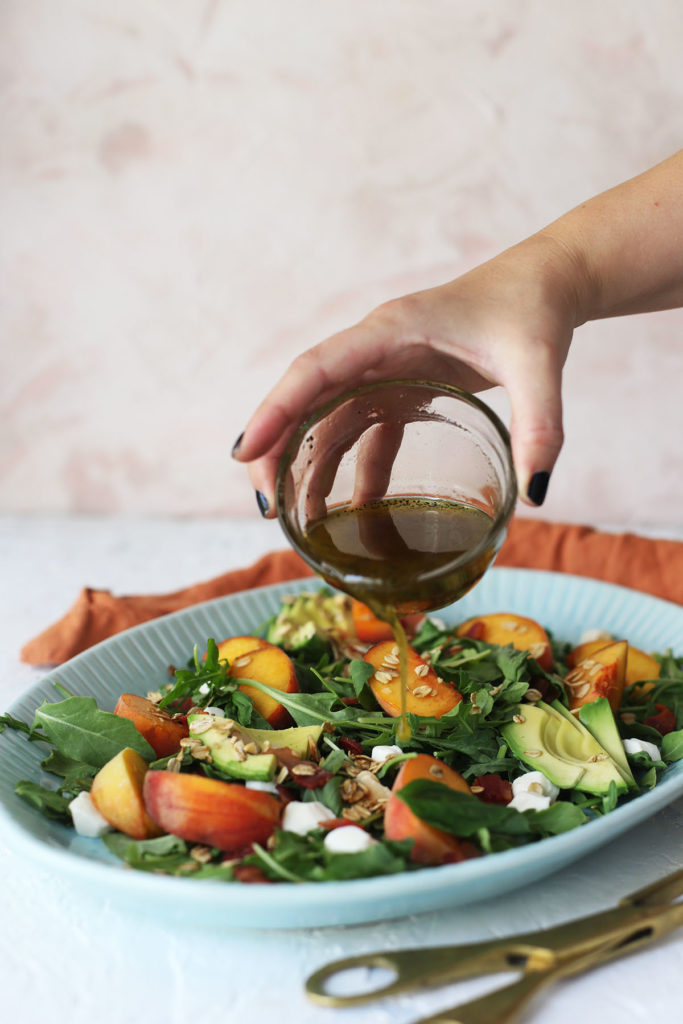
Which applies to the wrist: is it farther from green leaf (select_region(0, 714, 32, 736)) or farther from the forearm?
green leaf (select_region(0, 714, 32, 736))

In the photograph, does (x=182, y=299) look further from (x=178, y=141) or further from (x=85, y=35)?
(x=85, y=35)

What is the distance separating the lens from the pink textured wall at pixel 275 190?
88.9 inches

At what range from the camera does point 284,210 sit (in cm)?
243

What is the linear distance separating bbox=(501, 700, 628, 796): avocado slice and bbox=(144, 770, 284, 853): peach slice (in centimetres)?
33

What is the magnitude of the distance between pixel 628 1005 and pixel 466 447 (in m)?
0.61

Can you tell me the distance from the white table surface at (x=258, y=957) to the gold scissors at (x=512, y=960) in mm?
27

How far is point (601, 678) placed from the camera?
4.42 feet

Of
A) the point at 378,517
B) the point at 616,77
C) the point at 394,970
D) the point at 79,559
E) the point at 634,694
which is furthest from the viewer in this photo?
the point at 79,559

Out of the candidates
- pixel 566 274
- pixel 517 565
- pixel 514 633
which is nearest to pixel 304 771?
pixel 514 633

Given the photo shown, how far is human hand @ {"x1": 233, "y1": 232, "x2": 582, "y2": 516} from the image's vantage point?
1.18 m

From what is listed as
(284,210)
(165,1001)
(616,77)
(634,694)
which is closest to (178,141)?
(284,210)

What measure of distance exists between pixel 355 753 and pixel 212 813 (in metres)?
0.24

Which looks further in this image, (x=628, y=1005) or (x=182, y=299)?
(x=182, y=299)

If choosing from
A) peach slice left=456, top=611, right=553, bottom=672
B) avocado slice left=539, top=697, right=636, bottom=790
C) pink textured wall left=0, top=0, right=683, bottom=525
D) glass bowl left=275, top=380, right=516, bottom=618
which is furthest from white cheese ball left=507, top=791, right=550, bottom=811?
pink textured wall left=0, top=0, right=683, bottom=525
